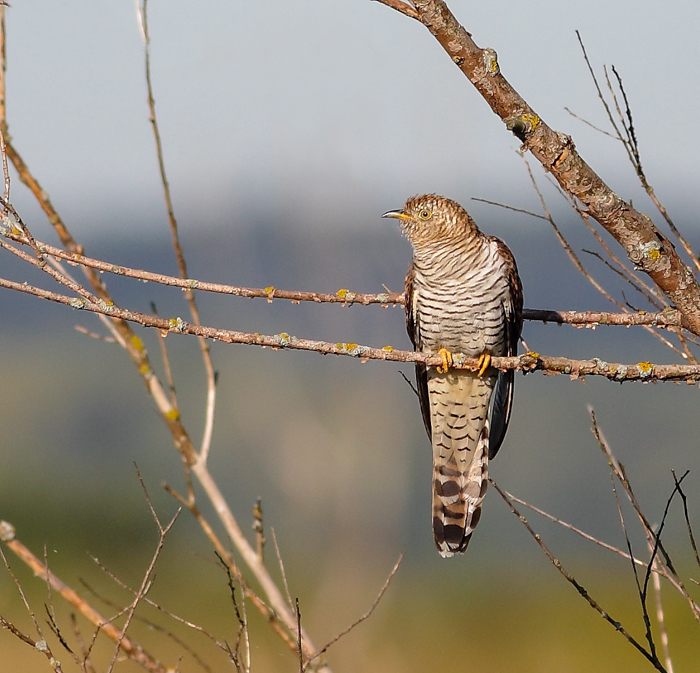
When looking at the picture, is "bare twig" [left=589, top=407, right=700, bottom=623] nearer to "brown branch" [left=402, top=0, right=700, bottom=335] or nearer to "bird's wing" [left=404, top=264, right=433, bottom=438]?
"brown branch" [left=402, top=0, right=700, bottom=335]

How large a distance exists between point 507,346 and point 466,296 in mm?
372

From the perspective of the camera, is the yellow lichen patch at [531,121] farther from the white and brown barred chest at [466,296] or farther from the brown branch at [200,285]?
the white and brown barred chest at [466,296]

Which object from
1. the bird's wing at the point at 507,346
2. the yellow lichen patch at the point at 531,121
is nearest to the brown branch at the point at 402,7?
the yellow lichen patch at the point at 531,121

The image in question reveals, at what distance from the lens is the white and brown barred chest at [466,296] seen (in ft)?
12.3

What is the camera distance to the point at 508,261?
150 inches

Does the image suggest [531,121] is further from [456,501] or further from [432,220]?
[456,501]

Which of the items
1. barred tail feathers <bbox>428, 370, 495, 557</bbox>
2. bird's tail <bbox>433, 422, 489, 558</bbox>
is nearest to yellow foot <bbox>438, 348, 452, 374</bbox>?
barred tail feathers <bbox>428, 370, 495, 557</bbox>

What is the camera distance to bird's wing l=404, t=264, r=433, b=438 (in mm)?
3959

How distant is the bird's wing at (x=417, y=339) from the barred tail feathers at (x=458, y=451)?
0.18 ft

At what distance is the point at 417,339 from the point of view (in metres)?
4.10

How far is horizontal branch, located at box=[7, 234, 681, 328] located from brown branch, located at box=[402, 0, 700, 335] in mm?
252

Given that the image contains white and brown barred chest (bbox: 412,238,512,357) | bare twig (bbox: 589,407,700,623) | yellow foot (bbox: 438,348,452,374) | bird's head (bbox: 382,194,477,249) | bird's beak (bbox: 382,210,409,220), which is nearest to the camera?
bare twig (bbox: 589,407,700,623)

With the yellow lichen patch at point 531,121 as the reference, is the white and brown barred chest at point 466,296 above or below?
below

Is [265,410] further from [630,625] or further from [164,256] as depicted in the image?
[164,256]
